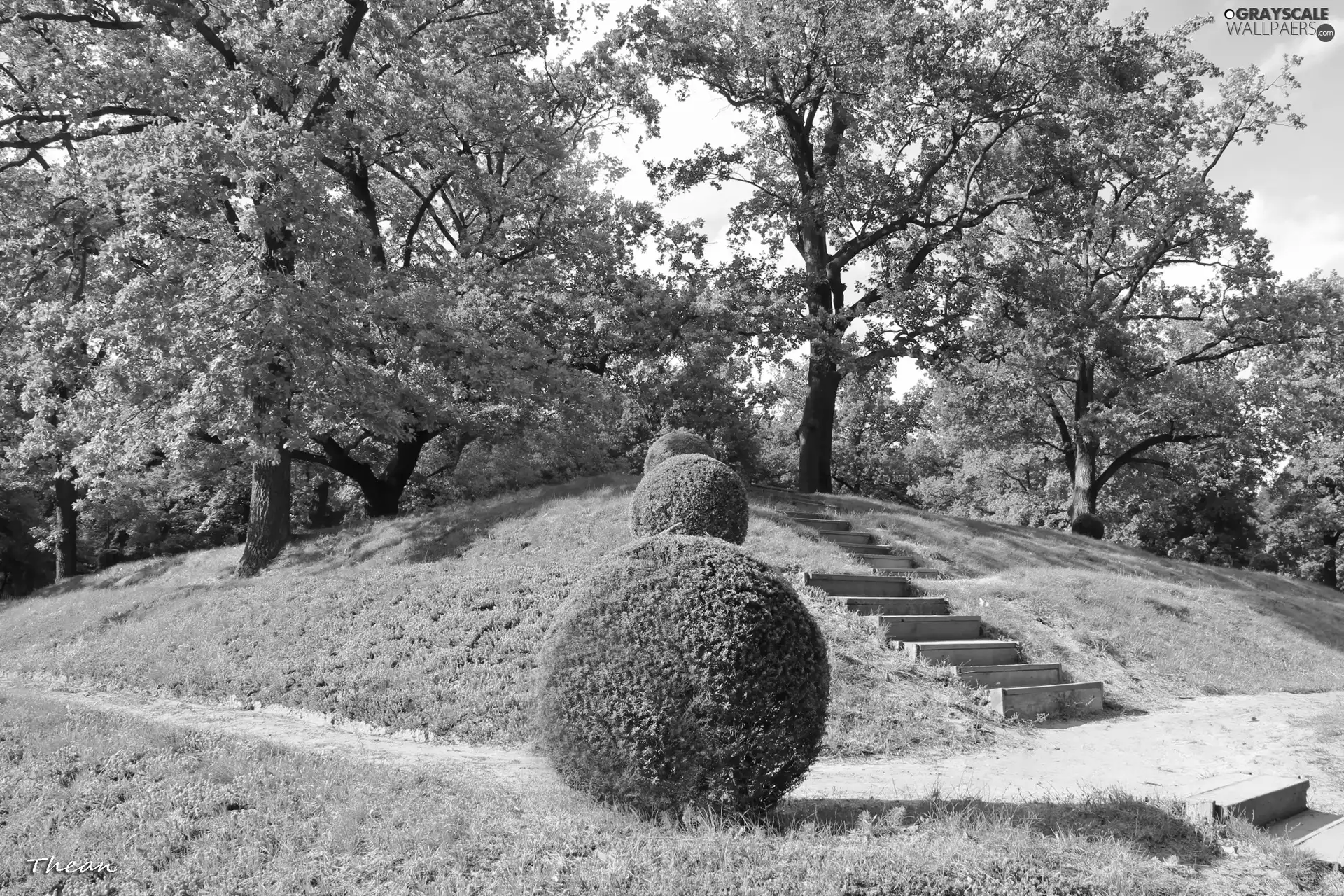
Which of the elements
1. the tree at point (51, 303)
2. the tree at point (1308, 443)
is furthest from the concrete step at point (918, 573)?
the tree at point (1308, 443)

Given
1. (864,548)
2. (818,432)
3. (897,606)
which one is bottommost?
(897,606)

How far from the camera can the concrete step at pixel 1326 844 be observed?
15.7 ft

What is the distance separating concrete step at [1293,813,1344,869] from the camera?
15.7ft

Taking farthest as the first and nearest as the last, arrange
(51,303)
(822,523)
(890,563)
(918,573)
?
(51,303)
(822,523)
(890,563)
(918,573)

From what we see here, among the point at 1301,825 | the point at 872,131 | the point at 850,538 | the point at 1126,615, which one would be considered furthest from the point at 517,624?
the point at 872,131

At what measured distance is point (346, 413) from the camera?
16.5 m

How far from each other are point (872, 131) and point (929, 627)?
14.7m

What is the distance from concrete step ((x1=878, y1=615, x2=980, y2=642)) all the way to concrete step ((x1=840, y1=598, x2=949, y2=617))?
21 centimetres

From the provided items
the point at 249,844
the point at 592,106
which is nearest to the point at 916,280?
the point at 592,106

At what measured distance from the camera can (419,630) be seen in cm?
1091

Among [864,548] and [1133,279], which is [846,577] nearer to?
[864,548]

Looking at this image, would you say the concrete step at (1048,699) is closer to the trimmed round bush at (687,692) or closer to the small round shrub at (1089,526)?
the trimmed round bush at (687,692)

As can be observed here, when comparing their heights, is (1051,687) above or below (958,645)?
below

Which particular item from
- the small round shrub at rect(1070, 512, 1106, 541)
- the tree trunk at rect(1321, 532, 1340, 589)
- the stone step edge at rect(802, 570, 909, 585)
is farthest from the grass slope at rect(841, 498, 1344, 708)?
the tree trunk at rect(1321, 532, 1340, 589)
